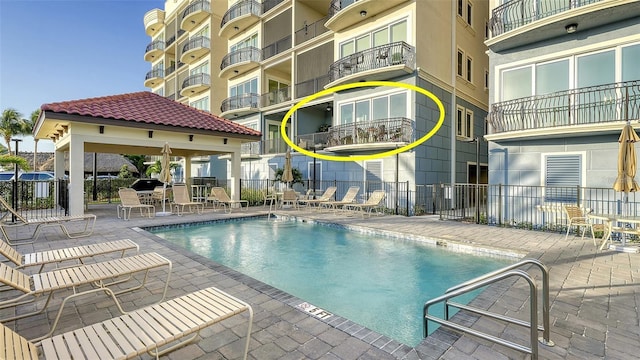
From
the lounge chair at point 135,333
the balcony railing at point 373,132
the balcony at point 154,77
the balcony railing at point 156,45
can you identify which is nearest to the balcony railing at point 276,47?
the balcony railing at point 373,132

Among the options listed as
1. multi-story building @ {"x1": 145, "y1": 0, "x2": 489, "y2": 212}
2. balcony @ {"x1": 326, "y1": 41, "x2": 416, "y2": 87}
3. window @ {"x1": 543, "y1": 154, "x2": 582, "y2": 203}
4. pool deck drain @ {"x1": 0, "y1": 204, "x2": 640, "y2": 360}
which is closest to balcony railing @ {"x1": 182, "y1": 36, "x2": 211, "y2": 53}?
multi-story building @ {"x1": 145, "y1": 0, "x2": 489, "y2": 212}

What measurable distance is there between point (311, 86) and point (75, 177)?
13.7 meters

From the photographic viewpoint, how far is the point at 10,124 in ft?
115

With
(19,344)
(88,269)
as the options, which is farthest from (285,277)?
(19,344)

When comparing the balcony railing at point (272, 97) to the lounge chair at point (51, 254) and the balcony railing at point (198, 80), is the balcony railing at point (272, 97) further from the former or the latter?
the lounge chair at point (51, 254)

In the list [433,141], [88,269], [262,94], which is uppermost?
[262,94]

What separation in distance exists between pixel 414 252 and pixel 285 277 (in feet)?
11.2

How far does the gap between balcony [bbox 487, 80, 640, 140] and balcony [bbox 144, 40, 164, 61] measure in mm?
37028

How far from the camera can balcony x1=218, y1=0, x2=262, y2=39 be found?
22.3 m

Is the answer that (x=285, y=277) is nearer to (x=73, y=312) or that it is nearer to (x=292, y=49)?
(x=73, y=312)

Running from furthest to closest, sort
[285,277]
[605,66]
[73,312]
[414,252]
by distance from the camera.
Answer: [605,66]
[414,252]
[285,277]
[73,312]

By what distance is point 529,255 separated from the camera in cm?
637

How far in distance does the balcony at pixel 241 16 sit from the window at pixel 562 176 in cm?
2069

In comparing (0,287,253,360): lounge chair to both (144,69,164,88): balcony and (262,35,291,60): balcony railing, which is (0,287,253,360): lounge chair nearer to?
(262,35,291,60): balcony railing
